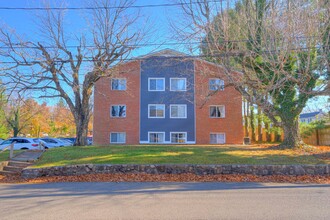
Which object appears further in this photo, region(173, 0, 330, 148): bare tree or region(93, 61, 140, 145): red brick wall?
region(93, 61, 140, 145): red brick wall

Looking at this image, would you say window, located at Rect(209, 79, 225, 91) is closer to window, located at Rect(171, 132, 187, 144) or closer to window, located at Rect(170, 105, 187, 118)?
window, located at Rect(170, 105, 187, 118)

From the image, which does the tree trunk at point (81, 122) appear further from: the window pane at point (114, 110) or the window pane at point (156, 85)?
the window pane at point (156, 85)

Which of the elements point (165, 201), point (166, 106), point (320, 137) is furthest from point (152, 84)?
point (165, 201)

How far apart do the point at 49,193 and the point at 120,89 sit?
19700 mm

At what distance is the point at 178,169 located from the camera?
36.0 feet

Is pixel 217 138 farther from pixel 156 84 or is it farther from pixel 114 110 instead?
pixel 114 110

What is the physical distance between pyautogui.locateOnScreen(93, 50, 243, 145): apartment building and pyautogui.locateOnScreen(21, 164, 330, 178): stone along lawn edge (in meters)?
15.2

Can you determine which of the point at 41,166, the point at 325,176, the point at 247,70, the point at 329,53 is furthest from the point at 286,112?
the point at 41,166

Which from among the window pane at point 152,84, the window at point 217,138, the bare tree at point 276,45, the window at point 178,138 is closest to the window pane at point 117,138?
the window at point 178,138

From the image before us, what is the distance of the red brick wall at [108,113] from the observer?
26.3m

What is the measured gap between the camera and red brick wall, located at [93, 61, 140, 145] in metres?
26.3

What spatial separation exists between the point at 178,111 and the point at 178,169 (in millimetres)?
16094

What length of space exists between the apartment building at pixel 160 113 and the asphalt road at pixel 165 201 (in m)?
17.3

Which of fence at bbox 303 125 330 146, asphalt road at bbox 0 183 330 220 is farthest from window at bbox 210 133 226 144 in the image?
asphalt road at bbox 0 183 330 220
